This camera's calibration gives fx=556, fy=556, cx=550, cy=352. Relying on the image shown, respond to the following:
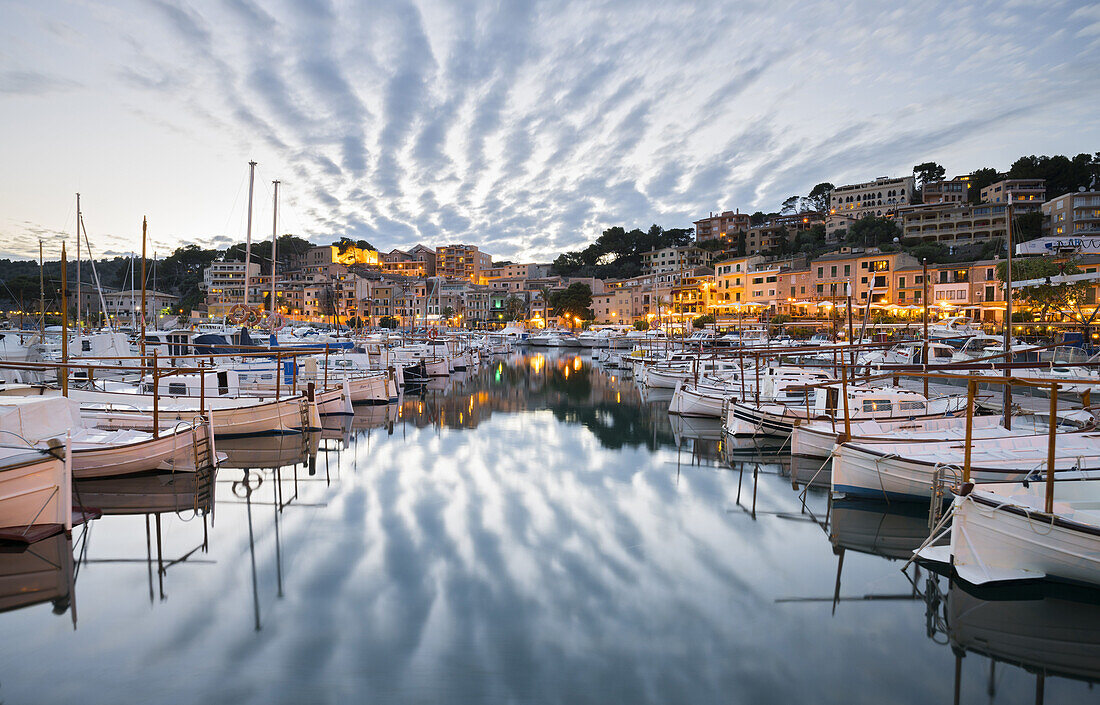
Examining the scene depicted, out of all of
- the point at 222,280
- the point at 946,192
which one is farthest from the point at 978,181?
the point at 222,280

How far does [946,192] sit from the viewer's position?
90.1m

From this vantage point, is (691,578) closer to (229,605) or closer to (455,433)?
(229,605)

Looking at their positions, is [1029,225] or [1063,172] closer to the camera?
[1029,225]

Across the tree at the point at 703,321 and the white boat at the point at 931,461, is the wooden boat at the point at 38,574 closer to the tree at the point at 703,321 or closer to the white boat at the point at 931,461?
the white boat at the point at 931,461

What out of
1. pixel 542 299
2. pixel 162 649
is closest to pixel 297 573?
pixel 162 649

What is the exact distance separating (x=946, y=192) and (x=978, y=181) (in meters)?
8.17

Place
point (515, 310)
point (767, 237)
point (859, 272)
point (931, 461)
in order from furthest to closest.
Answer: point (515, 310) → point (767, 237) → point (859, 272) → point (931, 461)

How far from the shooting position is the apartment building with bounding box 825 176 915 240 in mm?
94000

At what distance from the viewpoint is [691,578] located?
8.61 metres

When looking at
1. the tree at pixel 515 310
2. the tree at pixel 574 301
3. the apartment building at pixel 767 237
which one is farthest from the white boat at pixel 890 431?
the tree at pixel 515 310

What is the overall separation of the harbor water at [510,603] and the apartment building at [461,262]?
421 feet

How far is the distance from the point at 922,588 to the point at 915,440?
384 centimetres

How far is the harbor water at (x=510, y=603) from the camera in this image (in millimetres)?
6004

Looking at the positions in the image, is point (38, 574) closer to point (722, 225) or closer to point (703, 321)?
point (703, 321)
